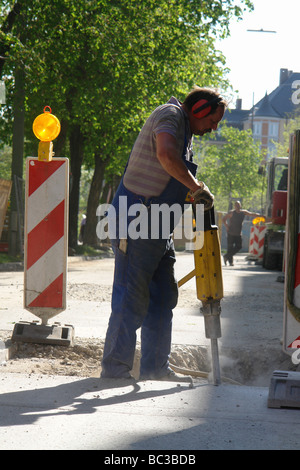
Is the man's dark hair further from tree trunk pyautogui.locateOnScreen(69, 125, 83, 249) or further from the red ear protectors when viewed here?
tree trunk pyautogui.locateOnScreen(69, 125, 83, 249)

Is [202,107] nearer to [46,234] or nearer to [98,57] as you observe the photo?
[46,234]

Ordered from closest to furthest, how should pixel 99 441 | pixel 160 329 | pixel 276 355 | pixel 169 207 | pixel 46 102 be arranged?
pixel 99 441 → pixel 169 207 → pixel 160 329 → pixel 276 355 → pixel 46 102

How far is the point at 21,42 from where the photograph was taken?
1906 centimetres

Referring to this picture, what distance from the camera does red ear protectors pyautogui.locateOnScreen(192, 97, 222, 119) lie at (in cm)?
468

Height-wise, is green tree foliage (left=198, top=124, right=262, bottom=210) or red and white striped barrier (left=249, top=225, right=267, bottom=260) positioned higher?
green tree foliage (left=198, top=124, right=262, bottom=210)

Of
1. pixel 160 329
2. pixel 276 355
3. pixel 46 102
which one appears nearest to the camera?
pixel 160 329

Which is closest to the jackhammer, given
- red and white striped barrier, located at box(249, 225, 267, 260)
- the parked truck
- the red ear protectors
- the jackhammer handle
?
the jackhammer handle

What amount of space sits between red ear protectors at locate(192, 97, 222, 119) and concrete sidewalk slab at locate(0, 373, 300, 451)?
165cm

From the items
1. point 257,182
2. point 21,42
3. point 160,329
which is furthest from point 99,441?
point 257,182

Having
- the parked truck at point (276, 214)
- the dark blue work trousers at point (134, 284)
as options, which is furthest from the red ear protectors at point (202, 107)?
the parked truck at point (276, 214)

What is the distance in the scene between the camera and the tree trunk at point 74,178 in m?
25.9

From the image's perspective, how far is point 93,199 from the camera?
31.4 metres

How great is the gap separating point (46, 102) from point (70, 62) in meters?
2.29
